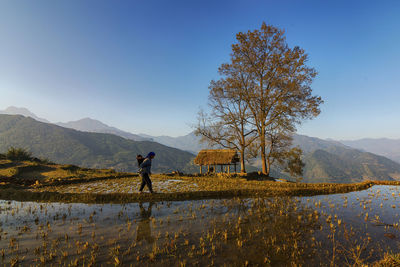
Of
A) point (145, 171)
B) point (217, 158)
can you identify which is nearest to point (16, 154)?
point (145, 171)

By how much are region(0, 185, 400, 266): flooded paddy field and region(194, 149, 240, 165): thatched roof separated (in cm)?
2174

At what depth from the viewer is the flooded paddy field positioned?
4.39 metres

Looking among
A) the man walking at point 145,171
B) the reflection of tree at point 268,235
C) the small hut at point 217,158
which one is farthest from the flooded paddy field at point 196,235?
the small hut at point 217,158

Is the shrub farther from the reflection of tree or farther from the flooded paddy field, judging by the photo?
the reflection of tree

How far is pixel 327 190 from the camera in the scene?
45.6ft

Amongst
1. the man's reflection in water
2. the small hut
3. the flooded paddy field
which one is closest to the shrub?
the small hut

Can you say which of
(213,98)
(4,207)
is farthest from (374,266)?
(213,98)

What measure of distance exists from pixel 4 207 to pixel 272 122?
23.2 meters

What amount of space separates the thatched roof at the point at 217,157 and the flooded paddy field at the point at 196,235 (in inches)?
856

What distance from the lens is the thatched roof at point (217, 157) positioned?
31.0 m

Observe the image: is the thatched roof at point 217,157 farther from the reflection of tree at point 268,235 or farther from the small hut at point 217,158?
the reflection of tree at point 268,235

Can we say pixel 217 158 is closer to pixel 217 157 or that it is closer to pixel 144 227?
pixel 217 157

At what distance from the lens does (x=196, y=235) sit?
227 inches

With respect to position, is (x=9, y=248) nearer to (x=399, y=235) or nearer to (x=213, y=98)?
(x=399, y=235)
